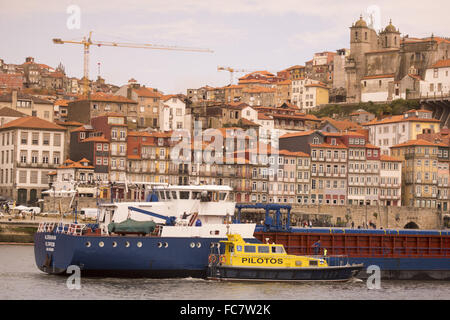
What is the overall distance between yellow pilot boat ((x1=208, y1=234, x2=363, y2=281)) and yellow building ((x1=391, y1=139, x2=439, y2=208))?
6565 centimetres

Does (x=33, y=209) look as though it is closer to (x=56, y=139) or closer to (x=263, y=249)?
(x=56, y=139)

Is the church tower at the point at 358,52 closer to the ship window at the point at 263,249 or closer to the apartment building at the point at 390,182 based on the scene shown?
the apartment building at the point at 390,182

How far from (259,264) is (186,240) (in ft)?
11.0

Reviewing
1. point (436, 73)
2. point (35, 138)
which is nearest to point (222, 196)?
point (35, 138)

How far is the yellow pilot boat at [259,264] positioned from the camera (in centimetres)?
4419

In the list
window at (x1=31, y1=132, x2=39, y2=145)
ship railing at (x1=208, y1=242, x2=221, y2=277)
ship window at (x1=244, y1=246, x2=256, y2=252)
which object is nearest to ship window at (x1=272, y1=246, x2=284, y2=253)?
ship window at (x1=244, y1=246, x2=256, y2=252)

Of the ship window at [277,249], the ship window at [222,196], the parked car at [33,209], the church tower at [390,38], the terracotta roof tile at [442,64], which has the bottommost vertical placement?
the ship window at [277,249]

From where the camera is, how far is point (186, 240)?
45.2 meters

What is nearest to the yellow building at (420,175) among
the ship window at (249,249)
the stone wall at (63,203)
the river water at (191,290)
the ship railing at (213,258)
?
the stone wall at (63,203)

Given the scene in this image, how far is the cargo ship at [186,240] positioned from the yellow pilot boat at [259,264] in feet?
3.46

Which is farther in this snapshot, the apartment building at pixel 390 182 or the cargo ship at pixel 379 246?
the apartment building at pixel 390 182

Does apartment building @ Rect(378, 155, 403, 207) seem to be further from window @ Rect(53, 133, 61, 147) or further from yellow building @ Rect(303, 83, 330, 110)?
yellow building @ Rect(303, 83, 330, 110)

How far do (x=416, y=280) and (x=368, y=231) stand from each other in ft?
11.0

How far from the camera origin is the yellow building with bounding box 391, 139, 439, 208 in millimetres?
109188
